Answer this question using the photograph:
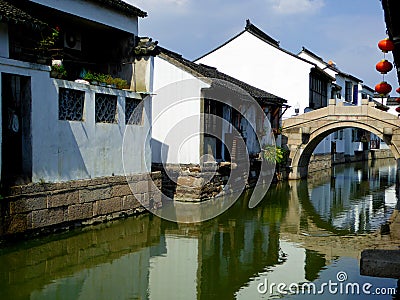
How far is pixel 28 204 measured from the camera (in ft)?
29.1

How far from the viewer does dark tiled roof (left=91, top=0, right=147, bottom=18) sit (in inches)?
466

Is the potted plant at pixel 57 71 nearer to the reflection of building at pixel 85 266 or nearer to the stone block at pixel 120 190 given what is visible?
the stone block at pixel 120 190

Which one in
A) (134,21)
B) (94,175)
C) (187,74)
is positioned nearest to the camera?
(94,175)

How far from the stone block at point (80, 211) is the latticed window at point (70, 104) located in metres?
1.82

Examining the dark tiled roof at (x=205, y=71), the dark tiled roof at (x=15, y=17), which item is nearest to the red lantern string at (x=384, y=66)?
the dark tiled roof at (x=15, y=17)

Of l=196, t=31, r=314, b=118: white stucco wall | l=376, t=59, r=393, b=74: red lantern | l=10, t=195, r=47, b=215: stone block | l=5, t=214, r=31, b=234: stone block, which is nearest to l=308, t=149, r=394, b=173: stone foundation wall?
l=196, t=31, r=314, b=118: white stucco wall

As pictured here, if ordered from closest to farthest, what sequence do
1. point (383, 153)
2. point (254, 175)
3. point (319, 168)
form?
point (254, 175)
point (319, 168)
point (383, 153)

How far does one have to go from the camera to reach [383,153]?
145 ft

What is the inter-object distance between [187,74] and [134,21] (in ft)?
7.40

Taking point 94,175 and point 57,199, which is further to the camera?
point 94,175

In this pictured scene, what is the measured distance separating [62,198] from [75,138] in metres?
1.34

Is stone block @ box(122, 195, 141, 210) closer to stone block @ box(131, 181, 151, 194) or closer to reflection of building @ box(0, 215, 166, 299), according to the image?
stone block @ box(131, 181, 151, 194)

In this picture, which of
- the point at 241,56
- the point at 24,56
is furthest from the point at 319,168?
the point at 24,56

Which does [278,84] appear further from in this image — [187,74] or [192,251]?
[192,251]
